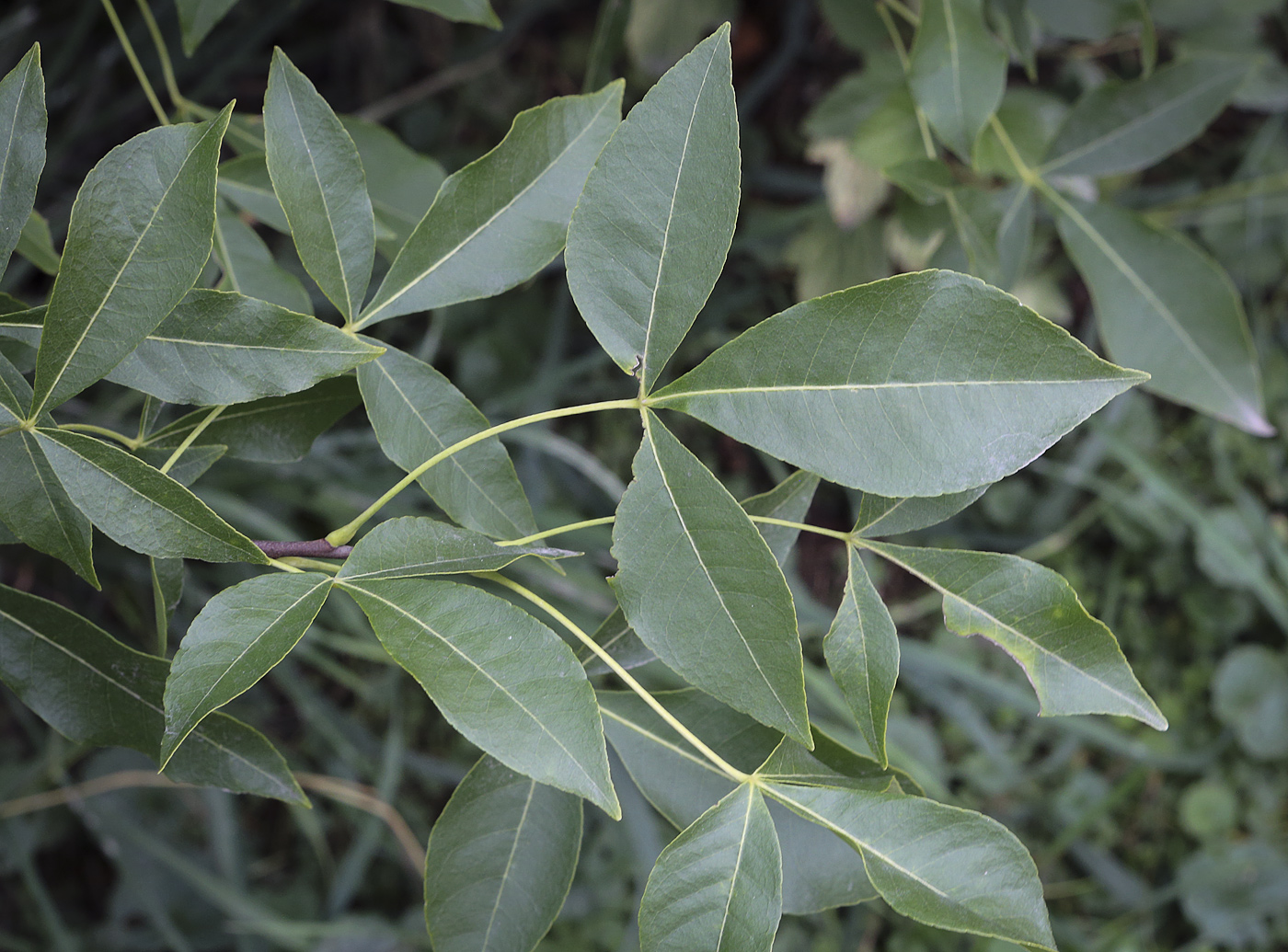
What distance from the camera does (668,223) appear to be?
0.44m

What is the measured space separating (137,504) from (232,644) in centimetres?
8

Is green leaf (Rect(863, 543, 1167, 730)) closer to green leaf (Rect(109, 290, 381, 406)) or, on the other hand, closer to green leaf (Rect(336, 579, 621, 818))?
green leaf (Rect(336, 579, 621, 818))

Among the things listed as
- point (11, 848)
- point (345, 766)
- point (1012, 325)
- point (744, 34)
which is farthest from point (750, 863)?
point (744, 34)

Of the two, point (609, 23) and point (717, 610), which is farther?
point (609, 23)

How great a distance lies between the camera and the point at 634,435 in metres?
1.76

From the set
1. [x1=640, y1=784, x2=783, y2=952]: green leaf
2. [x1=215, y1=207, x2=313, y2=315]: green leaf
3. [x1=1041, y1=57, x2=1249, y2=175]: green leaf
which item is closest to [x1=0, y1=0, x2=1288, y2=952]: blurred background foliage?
[x1=1041, y1=57, x2=1249, y2=175]: green leaf

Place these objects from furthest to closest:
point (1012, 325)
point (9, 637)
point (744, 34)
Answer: point (744, 34)
point (9, 637)
point (1012, 325)

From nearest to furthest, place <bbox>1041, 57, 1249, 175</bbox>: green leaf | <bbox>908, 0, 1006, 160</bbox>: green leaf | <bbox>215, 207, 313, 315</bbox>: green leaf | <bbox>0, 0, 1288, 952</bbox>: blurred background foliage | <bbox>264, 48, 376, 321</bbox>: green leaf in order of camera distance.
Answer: <bbox>264, 48, 376, 321</bbox>: green leaf < <bbox>215, 207, 313, 315</bbox>: green leaf < <bbox>908, 0, 1006, 160</bbox>: green leaf < <bbox>1041, 57, 1249, 175</bbox>: green leaf < <bbox>0, 0, 1288, 952</bbox>: blurred background foliage

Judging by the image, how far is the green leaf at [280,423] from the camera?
562mm

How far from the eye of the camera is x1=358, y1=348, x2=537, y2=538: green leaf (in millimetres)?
512

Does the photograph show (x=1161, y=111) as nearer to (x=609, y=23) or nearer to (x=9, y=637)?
(x=609, y=23)

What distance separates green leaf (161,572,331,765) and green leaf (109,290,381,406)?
0.10m

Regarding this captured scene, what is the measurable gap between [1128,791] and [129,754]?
1888 millimetres

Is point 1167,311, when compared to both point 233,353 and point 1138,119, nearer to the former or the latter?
point 1138,119
